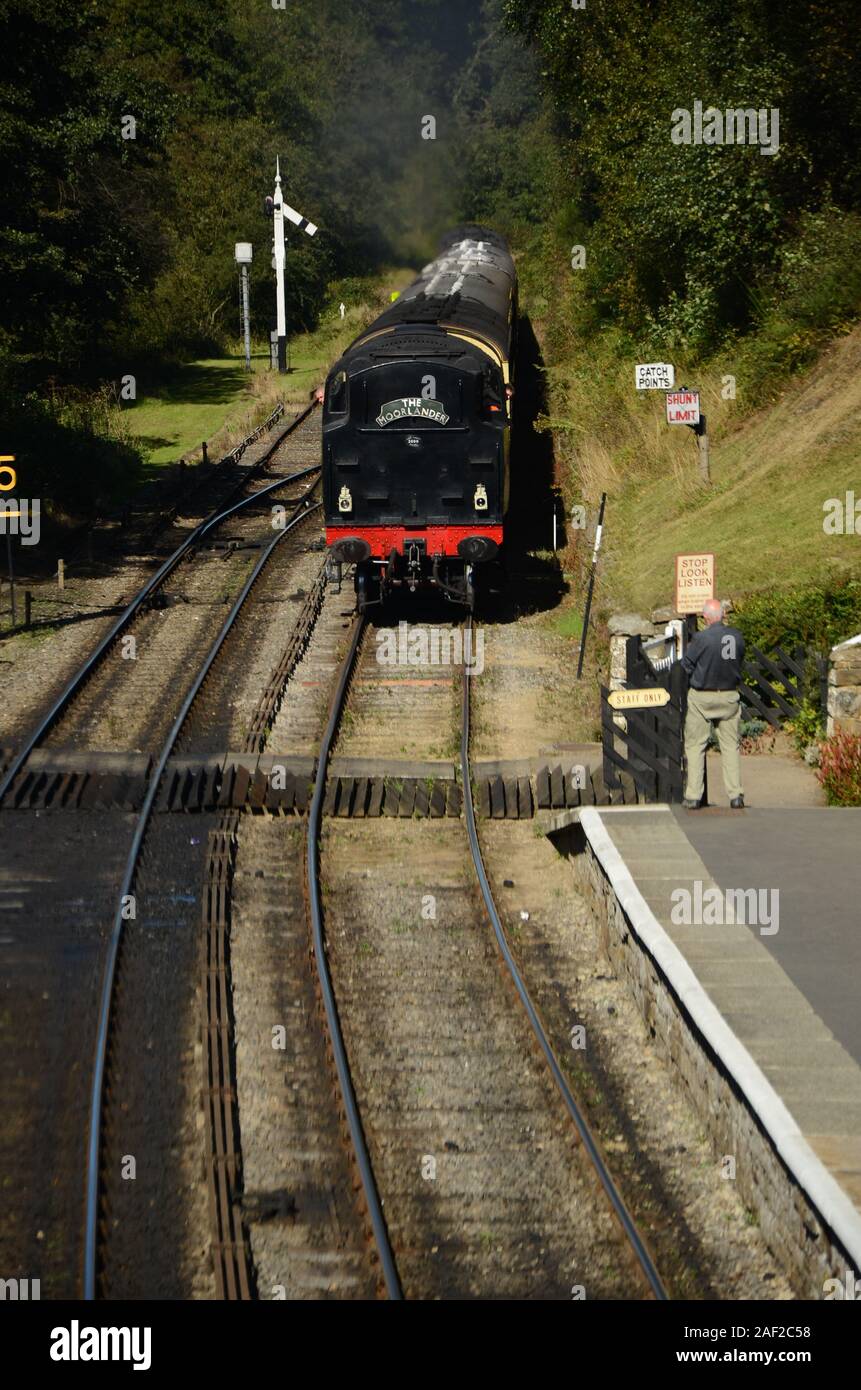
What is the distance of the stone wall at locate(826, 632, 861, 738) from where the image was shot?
13.1 meters

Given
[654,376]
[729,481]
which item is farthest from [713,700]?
[729,481]

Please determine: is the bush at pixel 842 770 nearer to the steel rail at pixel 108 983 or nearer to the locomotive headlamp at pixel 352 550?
the steel rail at pixel 108 983

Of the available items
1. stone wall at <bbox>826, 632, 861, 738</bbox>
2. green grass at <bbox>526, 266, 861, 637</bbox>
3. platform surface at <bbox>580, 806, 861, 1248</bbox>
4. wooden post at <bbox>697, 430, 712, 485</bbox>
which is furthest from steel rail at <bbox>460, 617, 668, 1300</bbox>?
wooden post at <bbox>697, 430, 712, 485</bbox>

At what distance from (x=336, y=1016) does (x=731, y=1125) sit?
3.04 meters

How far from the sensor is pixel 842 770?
505 inches

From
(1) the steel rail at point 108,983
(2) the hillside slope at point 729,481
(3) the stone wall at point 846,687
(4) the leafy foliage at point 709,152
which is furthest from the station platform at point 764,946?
(4) the leafy foliage at point 709,152

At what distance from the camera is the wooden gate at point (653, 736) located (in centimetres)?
1258

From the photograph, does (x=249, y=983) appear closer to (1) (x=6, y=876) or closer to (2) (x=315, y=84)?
(1) (x=6, y=876)

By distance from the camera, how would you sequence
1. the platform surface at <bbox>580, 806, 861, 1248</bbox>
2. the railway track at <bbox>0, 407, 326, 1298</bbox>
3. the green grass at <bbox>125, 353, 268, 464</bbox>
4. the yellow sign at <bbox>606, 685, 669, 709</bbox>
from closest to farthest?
the platform surface at <bbox>580, 806, 861, 1248</bbox>, the railway track at <bbox>0, 407, 326, 1298</bbox>, the yellow sign at <bbox>606, 685, 669, 709</bbox>, the green grass at <bbox>125, 353, 268, 464</bbox>

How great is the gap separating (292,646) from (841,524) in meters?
7.42

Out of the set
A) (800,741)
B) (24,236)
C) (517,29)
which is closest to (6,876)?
(800,741)

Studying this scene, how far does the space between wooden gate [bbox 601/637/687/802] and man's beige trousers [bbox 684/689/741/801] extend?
0.36 meters
